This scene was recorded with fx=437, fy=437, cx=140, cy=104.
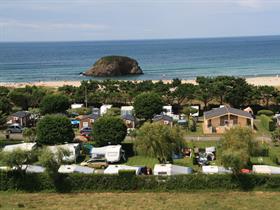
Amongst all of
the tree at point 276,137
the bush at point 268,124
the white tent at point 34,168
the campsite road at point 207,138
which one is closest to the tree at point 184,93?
the bush at point 268,124

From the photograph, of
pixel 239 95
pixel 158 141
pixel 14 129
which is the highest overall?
pixel 239 95

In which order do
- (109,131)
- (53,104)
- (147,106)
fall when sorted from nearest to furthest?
(109,131), (147,106), (53,104)

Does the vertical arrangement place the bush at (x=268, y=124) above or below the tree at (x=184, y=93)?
below

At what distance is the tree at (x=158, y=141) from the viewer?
2991 centimetres

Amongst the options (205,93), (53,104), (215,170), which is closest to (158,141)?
(215,170)

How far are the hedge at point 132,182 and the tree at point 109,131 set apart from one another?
9.21 metres

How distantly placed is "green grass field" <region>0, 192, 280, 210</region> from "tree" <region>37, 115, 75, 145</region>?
9.68 m

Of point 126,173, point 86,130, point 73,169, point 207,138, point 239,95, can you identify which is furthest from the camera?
point 239,95

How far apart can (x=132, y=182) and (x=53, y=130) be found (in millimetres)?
11474

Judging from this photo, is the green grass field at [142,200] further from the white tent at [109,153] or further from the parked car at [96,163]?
the white tent at [109,153]

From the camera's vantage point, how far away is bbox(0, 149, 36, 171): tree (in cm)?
2450

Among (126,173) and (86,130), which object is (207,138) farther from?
(126,173)

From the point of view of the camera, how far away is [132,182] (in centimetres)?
2497

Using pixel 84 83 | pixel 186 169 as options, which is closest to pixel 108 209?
pixel 186 169
